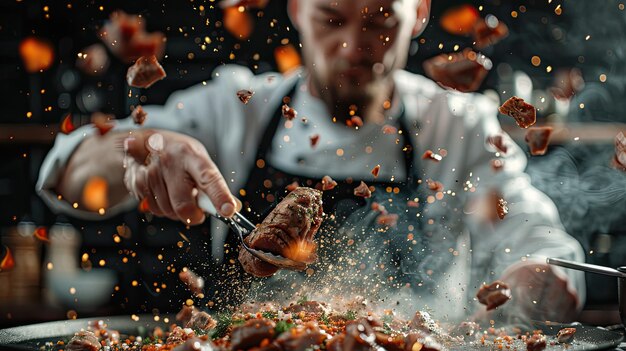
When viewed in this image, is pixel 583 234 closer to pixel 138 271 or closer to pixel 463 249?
pixel 463 249

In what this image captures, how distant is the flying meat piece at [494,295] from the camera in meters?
1.50

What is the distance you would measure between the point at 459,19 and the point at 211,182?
1.91m

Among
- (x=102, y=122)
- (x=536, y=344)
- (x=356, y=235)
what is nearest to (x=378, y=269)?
(x=356, y=235)

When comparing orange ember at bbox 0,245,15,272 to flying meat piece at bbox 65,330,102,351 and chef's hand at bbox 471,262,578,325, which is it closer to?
flying meat piece at bbox 65,330,102,351

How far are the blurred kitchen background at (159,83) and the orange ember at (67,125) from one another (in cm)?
3

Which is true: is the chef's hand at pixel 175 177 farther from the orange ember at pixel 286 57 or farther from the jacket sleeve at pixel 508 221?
the orange ember at pixel 286 57

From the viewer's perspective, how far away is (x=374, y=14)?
226 centimetres

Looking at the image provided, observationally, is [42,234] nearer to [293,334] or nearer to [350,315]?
[350,315]

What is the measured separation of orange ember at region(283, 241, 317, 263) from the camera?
160 centimetres

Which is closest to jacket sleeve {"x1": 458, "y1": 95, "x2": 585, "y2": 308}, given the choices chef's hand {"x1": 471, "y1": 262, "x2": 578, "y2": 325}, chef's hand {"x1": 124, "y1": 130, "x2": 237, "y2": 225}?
chef's hand {"x1": 471, "y1": 262, "x2": 578, "y2": 325}

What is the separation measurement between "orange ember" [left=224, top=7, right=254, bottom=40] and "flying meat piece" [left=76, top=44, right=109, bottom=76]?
55cm

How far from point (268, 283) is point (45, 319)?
48.3 inches

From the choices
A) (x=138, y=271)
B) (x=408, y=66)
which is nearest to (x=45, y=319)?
(x=138, y=271)

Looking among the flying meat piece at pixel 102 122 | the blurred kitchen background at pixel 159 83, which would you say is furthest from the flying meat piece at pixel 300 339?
the blurred kitchen background at pixel 159 83
